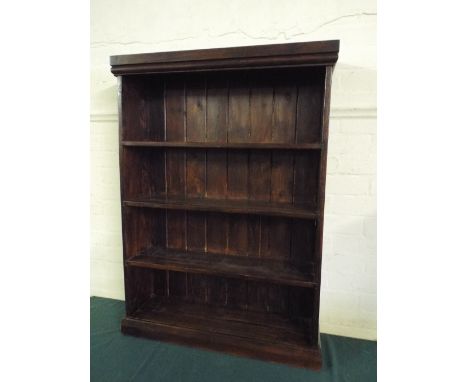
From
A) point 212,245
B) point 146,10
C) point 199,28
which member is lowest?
point 212,245

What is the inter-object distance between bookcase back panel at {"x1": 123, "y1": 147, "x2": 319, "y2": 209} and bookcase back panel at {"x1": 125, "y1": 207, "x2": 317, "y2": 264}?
12cm

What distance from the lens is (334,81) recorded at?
1504 mm

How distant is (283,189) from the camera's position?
160 cm

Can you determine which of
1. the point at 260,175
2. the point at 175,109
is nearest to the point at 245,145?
the point at 260,175

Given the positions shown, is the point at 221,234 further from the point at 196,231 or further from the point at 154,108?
the point at 154,108

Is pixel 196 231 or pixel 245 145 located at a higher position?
pixel 245 145

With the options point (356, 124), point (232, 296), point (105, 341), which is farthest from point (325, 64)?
point (105, 341)

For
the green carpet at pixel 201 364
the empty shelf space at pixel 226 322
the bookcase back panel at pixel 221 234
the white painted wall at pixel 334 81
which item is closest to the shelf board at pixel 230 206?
the bookcase back panel at pixel 221 234

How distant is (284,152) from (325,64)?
488 millimetres

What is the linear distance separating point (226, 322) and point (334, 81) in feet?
4.71

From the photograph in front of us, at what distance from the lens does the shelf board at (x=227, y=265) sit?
1.44 m

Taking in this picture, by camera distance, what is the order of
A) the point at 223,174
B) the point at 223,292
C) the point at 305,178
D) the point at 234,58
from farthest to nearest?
the point at 223,292 < the point at 223,174 < the point at 305,178 < the point at 234,58

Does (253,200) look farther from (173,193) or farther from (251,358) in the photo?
(251,358)

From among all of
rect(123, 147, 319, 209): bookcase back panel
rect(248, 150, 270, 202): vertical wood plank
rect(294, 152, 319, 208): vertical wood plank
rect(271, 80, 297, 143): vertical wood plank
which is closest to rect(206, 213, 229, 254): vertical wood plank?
rect(123, 147, 319, 209): bookcase back panel
